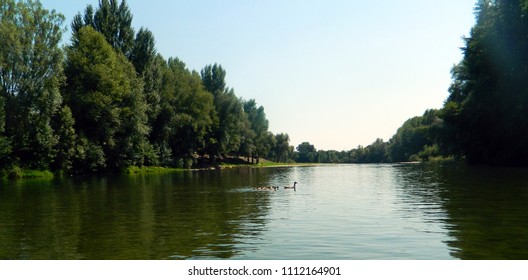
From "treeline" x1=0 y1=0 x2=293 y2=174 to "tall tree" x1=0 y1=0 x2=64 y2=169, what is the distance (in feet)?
0.37

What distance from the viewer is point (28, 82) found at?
6328 centimetres

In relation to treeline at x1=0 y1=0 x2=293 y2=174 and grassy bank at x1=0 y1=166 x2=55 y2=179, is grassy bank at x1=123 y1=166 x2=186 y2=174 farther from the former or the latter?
grassy bank at x1=0 y1=166 x2=55 y2=179

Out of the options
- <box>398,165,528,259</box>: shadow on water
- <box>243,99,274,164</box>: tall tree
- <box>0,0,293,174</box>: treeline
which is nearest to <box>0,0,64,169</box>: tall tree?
<box>0,0,293,174</box>: treeline

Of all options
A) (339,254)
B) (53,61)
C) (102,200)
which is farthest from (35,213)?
(53,61)

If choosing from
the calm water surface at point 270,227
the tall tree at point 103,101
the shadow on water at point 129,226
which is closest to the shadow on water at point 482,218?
the calm water surface at point 270,227

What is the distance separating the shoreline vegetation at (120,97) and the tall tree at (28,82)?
0.12 meters

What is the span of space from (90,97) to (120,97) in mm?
5825

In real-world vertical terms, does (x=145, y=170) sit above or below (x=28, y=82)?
below

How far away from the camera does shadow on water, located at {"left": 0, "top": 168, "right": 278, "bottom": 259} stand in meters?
16.1

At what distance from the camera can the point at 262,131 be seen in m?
169

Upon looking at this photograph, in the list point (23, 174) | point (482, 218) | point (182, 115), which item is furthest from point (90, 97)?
point (482, 218)

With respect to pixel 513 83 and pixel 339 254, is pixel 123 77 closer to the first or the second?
pixel 513 83

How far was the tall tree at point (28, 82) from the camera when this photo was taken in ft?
205

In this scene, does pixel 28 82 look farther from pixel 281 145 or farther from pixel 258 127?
pixel 281 145
